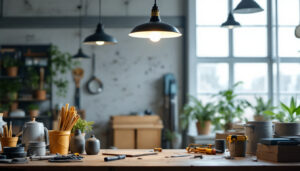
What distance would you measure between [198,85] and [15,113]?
11.1 ft

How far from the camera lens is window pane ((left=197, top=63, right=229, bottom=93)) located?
734cm

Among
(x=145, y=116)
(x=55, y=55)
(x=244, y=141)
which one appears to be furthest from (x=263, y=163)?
(x=55, y=55)

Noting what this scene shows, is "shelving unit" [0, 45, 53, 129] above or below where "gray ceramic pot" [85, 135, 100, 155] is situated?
above

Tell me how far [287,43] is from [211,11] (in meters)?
1.56

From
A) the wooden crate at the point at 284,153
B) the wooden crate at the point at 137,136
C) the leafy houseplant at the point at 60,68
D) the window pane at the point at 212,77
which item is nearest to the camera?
the wooden crate at the point at 284,153

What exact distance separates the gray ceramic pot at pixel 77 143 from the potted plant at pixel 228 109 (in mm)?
3867

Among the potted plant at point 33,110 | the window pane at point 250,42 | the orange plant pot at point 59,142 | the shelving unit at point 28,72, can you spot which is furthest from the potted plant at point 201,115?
the orange plant pot at point 59,142

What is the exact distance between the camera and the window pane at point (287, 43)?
720cm

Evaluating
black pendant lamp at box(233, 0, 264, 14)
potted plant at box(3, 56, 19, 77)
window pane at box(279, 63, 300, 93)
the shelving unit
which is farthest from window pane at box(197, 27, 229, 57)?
potted plant at box(3, 56, 19, 77)

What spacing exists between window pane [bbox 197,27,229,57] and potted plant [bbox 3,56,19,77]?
341 cm

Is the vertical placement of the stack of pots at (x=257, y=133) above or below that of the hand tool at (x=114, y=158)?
above

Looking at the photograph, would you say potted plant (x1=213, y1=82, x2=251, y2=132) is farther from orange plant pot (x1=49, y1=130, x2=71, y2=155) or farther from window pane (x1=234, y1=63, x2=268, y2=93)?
orange plant pot (x1=49, y1=130, x2=71, y2=155)

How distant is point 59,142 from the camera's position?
3.06 metres

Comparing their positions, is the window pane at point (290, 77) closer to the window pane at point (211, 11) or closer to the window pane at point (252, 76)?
the window pane at point (252, 76)
